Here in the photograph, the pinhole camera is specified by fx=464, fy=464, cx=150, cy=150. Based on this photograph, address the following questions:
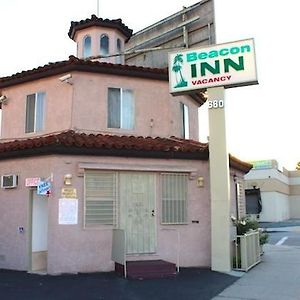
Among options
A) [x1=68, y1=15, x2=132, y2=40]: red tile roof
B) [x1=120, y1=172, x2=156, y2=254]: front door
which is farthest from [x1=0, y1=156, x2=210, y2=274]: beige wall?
[x1=68, y1=15, x2=132, y2=40]: red tile roof

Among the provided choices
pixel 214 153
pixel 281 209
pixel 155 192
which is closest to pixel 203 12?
pixel 214 153

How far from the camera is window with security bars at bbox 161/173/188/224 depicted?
1304 cm

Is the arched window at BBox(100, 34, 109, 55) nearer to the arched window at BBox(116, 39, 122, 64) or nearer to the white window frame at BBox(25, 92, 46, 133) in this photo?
the arched window at BBox(116, 39, 122, 64)

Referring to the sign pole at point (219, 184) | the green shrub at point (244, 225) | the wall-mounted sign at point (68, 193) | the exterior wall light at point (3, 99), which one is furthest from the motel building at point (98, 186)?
the exterior wall light at point (3, 99)

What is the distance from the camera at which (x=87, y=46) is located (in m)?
18.3

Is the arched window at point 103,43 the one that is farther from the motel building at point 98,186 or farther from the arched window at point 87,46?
the motel building at point 98,186

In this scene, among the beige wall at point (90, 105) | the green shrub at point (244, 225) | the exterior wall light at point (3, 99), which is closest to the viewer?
the green shrub at point (244, 225)

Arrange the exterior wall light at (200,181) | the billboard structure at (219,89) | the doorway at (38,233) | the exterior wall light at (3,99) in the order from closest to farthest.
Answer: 1. the doorway at (38,233)
2. the billboard structure at (219,89)
3. the exterior wall light at (200,181)
4. the exterior wall light at (3,99)

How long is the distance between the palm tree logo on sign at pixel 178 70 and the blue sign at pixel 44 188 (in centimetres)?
467

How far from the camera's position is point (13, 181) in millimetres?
12898

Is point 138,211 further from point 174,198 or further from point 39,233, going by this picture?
point 39,233

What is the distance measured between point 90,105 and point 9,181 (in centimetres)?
354

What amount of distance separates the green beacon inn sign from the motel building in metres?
1.82

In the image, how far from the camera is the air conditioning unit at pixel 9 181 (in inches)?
507
